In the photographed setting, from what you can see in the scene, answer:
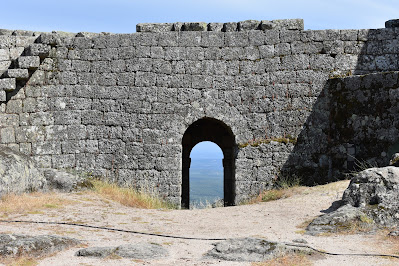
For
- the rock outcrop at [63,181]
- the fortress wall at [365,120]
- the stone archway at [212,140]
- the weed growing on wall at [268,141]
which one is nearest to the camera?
the rock outcrop at [63,181]

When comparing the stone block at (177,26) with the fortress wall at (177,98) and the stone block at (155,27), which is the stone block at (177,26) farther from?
the fortress wall at (177,98)

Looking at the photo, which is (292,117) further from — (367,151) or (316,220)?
(316,220)

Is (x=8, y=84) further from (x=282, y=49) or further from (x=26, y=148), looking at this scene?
(x=282, y=49)

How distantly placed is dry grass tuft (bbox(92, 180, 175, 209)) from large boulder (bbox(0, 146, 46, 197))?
1152 millimetres

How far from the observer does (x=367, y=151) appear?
948 centimetres

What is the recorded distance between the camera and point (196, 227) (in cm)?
639

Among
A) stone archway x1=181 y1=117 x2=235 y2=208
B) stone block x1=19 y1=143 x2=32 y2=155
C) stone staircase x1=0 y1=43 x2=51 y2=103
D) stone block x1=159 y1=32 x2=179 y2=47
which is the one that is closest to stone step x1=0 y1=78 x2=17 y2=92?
stone staircase x1=0 y1=43 x2=51 y2=103

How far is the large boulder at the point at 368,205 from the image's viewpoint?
5.71 meters

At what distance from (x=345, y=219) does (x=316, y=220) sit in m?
Result: 0.38

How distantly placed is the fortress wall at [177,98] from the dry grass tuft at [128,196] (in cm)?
26

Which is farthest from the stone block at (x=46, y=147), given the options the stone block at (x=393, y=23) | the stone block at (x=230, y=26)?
the stone block at (x=393, y=23)

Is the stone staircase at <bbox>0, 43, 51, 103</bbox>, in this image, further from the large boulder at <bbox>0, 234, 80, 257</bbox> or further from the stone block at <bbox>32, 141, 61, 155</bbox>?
the large boulder at <bbox>0, 234, 80, 257</bbox>

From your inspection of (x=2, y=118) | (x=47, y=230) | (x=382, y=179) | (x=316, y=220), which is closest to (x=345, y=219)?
(x=316, y=220)

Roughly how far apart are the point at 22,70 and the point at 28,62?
208 mm
